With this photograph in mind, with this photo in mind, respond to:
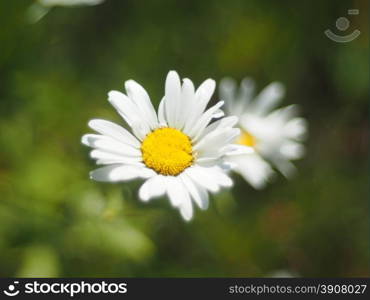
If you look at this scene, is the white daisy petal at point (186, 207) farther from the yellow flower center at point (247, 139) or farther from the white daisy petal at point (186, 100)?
the yellow flower center at point (247, 139)

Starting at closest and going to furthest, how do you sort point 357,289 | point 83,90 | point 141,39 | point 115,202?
1. point 115,202
2. point 357,289
3. point 83,90
4. point 141,39

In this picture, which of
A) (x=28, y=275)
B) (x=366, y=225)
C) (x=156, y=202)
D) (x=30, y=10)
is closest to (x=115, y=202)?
(x=156, y=202)

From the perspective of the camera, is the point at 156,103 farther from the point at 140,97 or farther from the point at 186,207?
the point at 186,207

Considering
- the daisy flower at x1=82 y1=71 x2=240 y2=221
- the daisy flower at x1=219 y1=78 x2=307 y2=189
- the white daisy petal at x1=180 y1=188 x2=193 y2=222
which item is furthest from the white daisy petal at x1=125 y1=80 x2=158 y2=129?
the daisy flower at x1=219 y1=78 x2=307 y2=189

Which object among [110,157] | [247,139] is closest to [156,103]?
[247,139]

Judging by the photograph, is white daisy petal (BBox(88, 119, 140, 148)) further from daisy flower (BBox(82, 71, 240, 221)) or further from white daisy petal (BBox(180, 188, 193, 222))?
white daisy petal (BBox(180, 188, 193, 222))

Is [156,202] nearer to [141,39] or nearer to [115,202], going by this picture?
[115,202]
